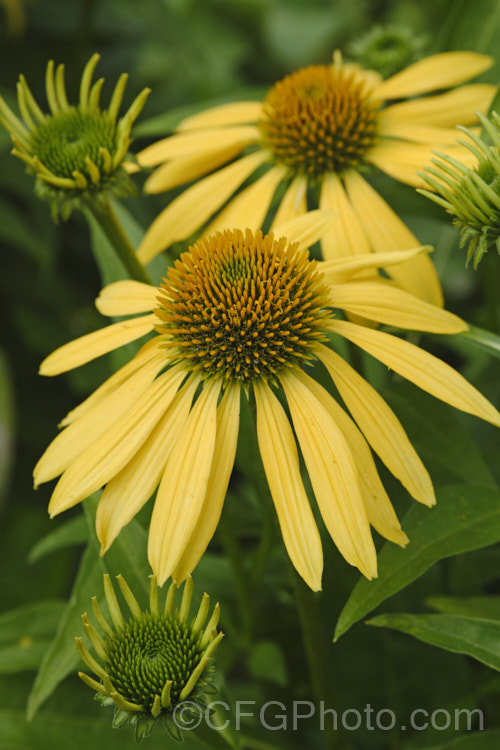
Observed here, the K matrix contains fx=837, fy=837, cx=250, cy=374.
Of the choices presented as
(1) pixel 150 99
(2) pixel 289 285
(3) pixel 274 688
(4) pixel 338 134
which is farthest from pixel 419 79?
(1) pixel 150 99

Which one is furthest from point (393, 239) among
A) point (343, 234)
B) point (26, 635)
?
point (26, 635)

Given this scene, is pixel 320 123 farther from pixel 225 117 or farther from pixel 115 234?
pixel 115 234

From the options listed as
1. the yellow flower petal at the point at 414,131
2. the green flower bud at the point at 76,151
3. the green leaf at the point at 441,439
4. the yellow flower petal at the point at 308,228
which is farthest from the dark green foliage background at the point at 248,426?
the green flower bud at the point at 76,151

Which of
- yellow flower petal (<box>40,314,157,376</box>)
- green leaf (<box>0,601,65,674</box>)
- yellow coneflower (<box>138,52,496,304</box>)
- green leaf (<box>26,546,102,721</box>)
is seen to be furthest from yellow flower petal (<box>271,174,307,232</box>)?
green leaf (<box>0,601,65,674</box>)

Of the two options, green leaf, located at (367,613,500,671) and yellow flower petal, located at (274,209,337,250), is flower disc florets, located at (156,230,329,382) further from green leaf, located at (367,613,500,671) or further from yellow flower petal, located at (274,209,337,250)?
green leaf, located at (367,613,500,671)

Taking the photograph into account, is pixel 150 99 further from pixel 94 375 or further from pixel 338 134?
pixel 338 134

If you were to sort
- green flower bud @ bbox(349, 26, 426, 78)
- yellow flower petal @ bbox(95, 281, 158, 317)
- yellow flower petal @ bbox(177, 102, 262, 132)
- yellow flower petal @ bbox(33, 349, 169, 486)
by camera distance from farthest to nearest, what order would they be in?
green flower bud @ bbox(349, 26, 426, 78) → yellow flower petal @ bbox(177, 102, 262, 132) → yellow flower petal @ bbox(95, 281, 158, 317) → yellow flower petal @ bbox(33, 349, 169, 486)
